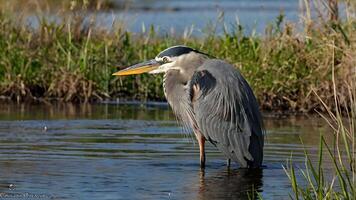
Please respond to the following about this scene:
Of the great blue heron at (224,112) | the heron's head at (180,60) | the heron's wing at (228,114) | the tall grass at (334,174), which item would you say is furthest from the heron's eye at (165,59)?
the tall grass at (334,174)

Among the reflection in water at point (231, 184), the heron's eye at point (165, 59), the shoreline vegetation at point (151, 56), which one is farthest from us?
the shoreline vegetation at point (151, 56)

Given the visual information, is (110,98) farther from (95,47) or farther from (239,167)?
(239,167)

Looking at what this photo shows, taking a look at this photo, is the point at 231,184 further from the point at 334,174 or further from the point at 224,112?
the point at 224,112

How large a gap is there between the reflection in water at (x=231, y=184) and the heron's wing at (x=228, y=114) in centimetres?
17

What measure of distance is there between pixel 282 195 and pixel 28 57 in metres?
6.31

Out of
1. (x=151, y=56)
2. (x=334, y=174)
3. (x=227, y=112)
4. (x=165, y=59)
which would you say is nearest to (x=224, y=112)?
(x=227, y=112)

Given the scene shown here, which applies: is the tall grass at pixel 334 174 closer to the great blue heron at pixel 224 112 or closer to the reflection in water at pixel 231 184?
the reflection in water at pixel 231 184

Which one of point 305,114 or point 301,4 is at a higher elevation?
point 301,4

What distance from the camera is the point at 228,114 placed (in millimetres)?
8039

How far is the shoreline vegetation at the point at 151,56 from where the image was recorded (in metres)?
11.3

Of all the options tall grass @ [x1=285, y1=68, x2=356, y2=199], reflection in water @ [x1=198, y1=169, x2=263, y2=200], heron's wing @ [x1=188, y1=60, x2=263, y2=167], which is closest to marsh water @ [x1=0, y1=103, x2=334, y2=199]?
reflection in water @ [x1=198, y1=169, x2=263, y2=200]

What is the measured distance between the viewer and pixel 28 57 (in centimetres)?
1227

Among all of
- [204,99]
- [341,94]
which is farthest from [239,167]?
[341,94]

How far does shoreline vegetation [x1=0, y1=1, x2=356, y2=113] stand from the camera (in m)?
11.3
